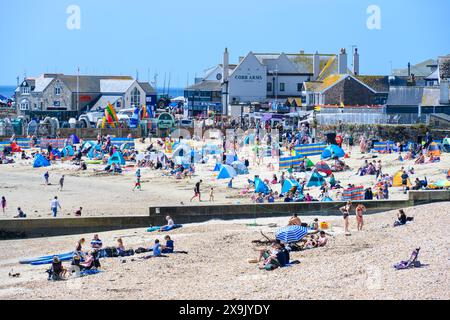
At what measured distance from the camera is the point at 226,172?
3844 centimetres

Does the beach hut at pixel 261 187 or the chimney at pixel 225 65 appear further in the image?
the chimney at pixel 225 65

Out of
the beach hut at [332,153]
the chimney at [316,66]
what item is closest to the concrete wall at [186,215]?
the beach hut at [332,153]

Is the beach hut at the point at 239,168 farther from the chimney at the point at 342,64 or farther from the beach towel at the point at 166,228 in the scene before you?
the chimney at the point at 342,64

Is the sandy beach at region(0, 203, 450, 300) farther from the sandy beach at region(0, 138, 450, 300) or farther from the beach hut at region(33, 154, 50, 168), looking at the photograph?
the beach hut at region(33, 154, 50, 168)

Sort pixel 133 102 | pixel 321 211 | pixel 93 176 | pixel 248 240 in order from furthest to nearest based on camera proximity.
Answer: pixel 133 102, pixel 93 176, pixel 321 211, pixel 248 240

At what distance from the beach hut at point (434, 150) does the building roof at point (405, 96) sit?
1179cm

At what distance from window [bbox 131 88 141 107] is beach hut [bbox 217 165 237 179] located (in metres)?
43.0

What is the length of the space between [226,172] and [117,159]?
353 inches

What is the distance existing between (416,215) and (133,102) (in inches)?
2276

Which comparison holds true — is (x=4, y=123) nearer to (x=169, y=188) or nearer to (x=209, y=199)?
(x=169, y=188)

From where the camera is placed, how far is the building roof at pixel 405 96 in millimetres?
52156

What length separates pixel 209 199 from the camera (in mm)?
33219
